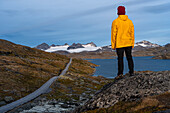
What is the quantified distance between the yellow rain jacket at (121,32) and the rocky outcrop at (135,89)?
254 cm

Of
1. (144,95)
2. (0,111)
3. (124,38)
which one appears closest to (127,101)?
(144,95)

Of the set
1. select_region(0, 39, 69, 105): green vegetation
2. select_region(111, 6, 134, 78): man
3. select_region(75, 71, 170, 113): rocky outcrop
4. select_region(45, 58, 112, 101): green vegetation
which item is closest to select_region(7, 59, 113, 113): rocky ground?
select_region(45, 58, 112, 101): green vegetation

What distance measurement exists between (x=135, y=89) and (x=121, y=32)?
4112mm

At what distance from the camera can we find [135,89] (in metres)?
10.5

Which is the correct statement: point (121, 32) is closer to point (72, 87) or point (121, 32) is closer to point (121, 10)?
point (121, 10)

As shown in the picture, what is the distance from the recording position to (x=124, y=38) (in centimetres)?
1254

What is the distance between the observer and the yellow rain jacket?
12.5 metres

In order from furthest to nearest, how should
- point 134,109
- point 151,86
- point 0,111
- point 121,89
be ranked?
point 0,111
point 121,89
point 151,86
point 134,109

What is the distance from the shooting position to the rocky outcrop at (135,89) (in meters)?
9.79

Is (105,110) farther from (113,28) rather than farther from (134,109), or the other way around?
(113,28)

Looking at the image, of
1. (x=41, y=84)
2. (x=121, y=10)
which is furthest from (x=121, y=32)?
(x=41, y=84)

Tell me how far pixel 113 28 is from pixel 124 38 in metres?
1.03

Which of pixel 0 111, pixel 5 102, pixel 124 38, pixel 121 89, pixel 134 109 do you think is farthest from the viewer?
pixel 5 102

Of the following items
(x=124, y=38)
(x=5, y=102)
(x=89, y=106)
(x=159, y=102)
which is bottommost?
(x=5, y=102)
